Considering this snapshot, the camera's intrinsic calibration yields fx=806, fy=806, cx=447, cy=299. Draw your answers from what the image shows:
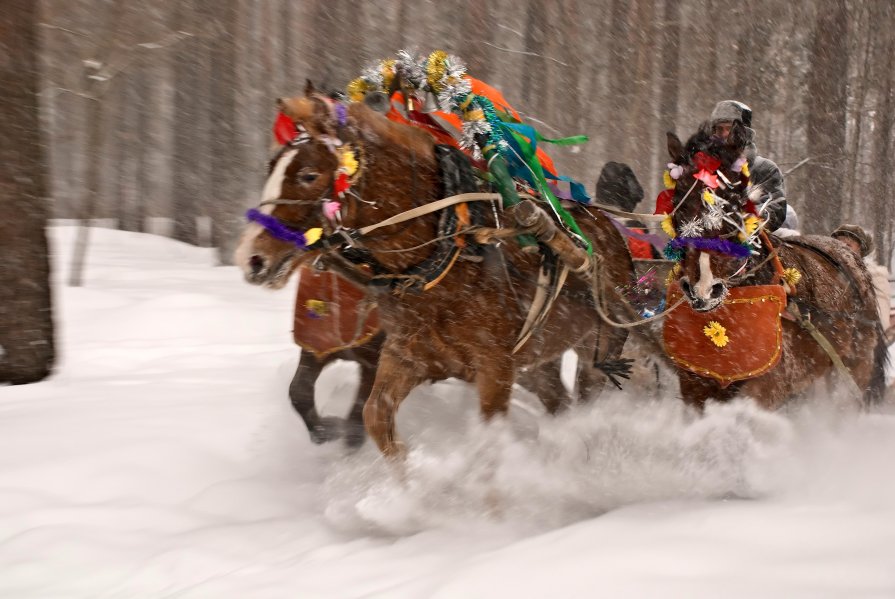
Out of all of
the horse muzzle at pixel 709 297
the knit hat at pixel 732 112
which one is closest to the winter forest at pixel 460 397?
the horse muzzle at pixel 709 297

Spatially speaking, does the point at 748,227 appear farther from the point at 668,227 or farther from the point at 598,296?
the point at 598,296

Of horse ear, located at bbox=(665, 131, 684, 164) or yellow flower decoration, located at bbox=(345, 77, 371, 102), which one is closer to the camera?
horse ear, located at bbox=(665, 131, 684, 164)

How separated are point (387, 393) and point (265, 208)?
109 cm

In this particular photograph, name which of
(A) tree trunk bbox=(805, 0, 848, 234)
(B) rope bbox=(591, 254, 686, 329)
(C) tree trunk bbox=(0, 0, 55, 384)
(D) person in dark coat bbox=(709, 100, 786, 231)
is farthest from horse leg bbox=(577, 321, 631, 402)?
(A) tree trunk bbox=(805, 0, 848, 234)

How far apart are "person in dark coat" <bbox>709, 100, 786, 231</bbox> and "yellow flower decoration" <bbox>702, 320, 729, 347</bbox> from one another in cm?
62

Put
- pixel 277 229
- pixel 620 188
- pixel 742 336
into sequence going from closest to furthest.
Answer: pixel 277 229
pixel 742 336
pixel 620 188

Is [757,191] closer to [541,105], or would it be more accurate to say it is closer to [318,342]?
[318,342]

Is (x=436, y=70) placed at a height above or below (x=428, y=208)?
above

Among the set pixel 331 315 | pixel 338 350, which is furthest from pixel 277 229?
pixel 338 350

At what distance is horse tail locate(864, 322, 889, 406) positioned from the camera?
16.3 ft

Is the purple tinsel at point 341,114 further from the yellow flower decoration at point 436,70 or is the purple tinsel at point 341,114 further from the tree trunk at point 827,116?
the tree trunk at point 827,116

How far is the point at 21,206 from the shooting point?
5477mm

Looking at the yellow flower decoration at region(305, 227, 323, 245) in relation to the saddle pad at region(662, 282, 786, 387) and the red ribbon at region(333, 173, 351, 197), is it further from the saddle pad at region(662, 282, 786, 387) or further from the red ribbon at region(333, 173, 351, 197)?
the saddle pad at region(662, 282, 786, 387)

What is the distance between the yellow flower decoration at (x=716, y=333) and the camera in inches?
154
